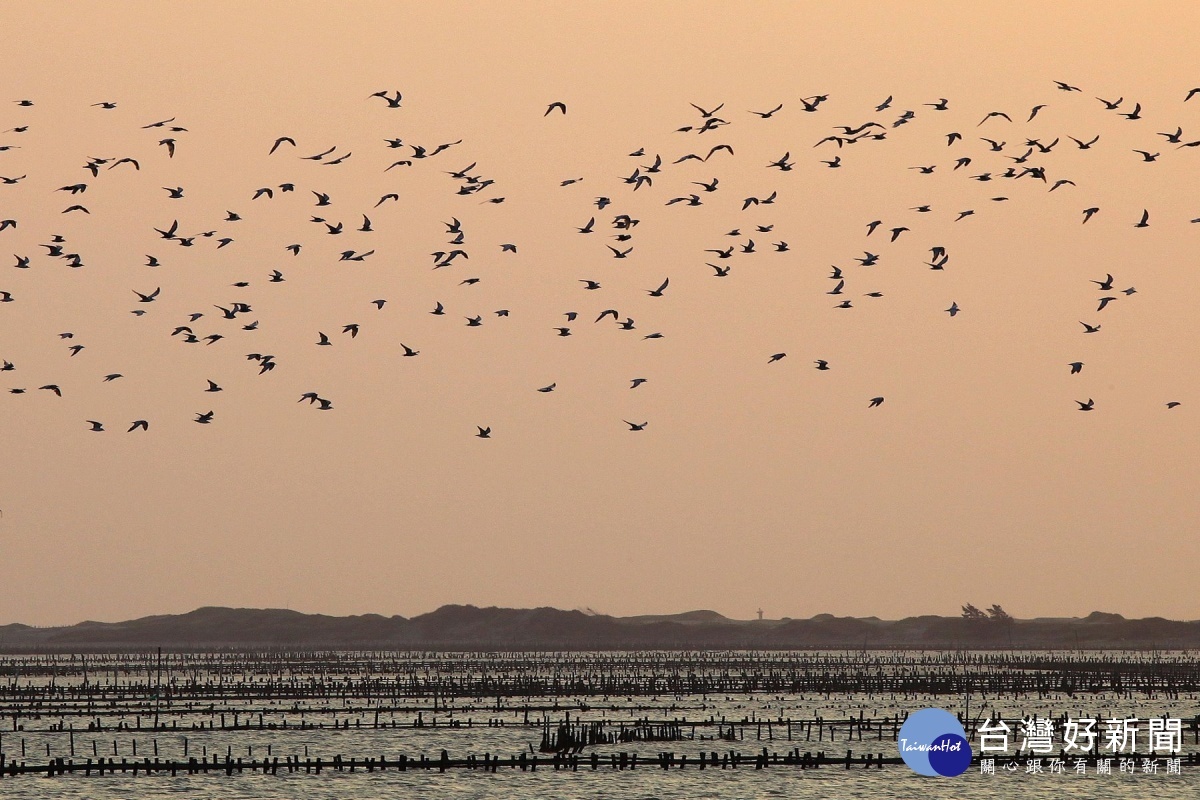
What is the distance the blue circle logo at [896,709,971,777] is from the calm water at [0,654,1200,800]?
3.60ft

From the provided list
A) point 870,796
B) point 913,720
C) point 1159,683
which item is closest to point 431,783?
point 870,796

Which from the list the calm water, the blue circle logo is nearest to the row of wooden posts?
the calm water

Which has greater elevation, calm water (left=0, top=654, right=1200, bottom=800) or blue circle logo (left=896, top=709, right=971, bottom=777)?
blue circle logo (left=896, top=709, right=971, bottom=777)

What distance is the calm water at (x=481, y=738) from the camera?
275 ft

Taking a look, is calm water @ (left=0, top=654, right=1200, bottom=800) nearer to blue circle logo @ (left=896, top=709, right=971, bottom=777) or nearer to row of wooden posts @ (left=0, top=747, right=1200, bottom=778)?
row of wooden posts @ (left=0, top=747, right=1200, bottom=778)

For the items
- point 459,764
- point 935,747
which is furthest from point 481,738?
point 935,747

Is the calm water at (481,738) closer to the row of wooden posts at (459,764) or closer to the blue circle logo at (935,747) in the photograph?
the row of wooden posts at (459,764)

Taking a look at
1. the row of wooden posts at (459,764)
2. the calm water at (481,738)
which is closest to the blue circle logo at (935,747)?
the calm water at (481,738)

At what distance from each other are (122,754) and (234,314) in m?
40.1

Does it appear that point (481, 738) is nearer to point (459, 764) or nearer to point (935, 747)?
point (459, 764)

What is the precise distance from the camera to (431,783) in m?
85.7

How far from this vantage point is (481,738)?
108m

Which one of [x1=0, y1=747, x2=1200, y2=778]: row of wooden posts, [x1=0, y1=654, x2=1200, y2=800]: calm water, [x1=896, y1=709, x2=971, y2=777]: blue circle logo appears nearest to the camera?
[x1=0, y1=747, x2=1200, y2=778]: row of wooden posts

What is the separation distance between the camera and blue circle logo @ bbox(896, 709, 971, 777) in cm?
9275
